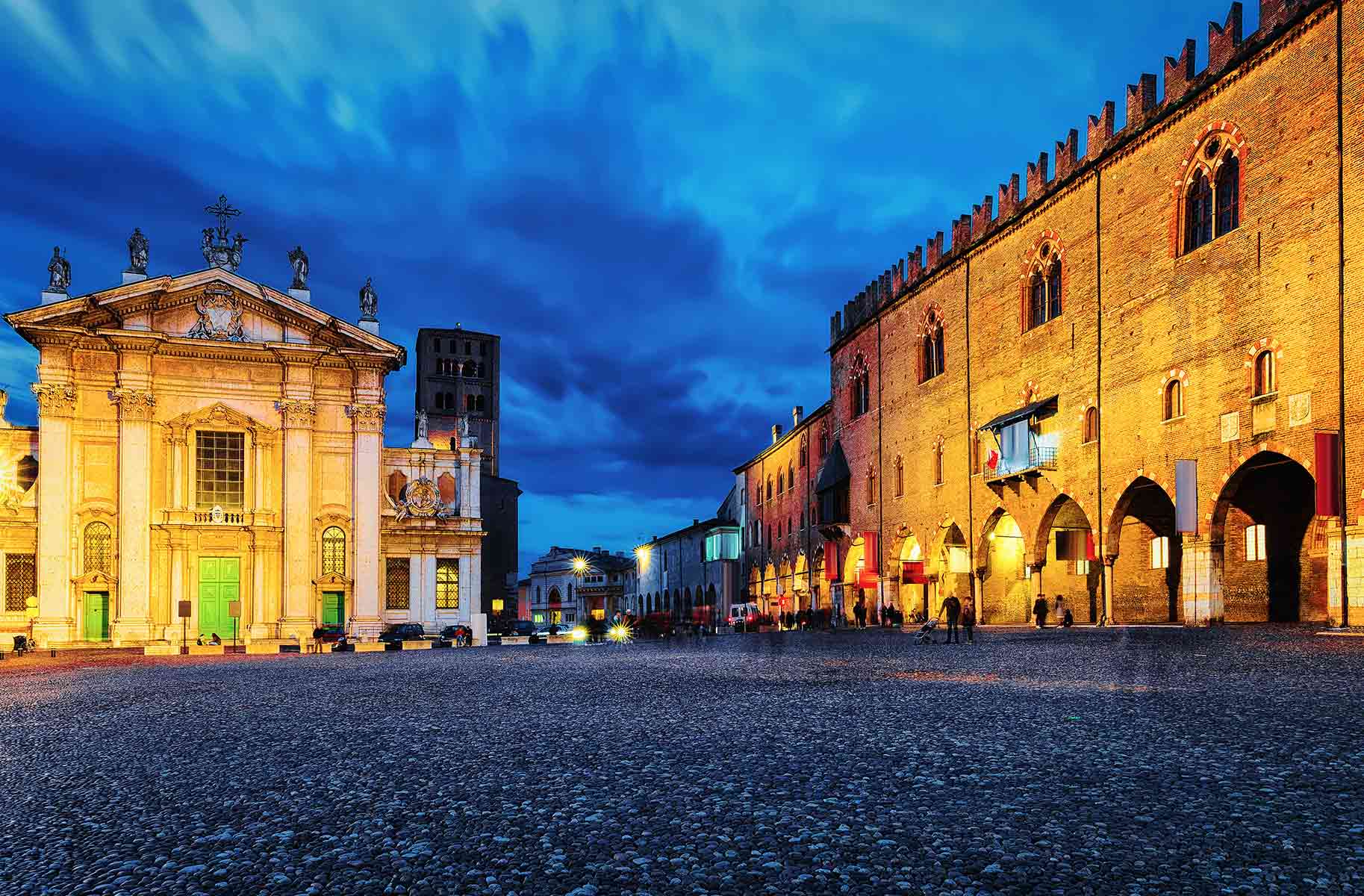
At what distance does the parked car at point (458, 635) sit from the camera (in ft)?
131

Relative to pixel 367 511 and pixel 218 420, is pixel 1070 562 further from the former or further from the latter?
pixel 218 420

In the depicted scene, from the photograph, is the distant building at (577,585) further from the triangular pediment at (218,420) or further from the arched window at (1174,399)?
the arched window at (1174,399)

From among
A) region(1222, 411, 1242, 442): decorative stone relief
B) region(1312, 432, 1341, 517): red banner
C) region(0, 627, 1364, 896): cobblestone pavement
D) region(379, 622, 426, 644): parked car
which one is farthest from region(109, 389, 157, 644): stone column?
region(1312, 432, 1341, 517): red banner

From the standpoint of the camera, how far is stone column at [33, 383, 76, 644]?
127 ft

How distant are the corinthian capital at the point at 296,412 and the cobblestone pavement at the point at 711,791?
30937mm

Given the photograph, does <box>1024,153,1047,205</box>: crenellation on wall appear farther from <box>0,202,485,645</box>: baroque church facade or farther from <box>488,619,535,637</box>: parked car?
<box>488,619,535,637</box>: parked car

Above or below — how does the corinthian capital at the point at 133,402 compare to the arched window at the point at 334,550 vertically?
above

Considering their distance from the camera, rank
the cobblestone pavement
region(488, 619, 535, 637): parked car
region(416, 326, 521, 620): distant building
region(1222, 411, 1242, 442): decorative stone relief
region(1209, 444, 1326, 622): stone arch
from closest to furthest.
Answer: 1. the cobblestone pavement
2. region(1222, 411, 1242, 442): decorative stone relief
3. region(1209, 444, 1326, 622): stone arch
4. region(488, 619, 535, 637): parked car
5. region(416, 326, 521, 620): distant building

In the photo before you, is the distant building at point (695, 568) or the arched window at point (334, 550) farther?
the distant building at point (695, 568)

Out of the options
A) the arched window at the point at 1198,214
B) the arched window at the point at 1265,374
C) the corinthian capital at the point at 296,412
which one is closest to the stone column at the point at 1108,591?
the arched window at the point at 1265,374

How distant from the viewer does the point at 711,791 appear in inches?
225

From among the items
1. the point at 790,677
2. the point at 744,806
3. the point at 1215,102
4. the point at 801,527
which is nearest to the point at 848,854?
the point at 744,806

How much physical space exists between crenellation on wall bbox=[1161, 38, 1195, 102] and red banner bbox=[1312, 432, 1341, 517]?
1032cm

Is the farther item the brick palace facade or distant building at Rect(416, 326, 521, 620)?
distant building at Rect(416, 326, 521, 620)
